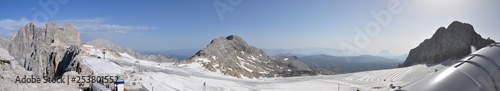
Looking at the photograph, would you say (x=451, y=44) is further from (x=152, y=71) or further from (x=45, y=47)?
(x=45, y=47)

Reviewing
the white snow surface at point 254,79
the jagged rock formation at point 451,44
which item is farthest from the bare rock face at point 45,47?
the jagged rock formation at point 451,44

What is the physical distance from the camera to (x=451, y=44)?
123m

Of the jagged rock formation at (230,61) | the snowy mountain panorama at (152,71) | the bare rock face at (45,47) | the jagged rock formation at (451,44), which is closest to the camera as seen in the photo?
the snowy mountain panorama at (152,71)

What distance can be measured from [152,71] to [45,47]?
66.7 metres

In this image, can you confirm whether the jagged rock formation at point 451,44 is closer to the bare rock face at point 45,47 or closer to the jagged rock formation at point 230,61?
the jagged rock formation at point 230,61

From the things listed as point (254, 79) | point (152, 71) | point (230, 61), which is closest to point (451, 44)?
point (254, 79)

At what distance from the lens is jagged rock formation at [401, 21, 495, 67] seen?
118000 mm

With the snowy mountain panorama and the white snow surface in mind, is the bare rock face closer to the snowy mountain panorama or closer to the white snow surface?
the snowy mountain panorama

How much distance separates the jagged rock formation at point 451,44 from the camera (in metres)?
118

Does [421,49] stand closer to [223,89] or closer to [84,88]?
[223,89]

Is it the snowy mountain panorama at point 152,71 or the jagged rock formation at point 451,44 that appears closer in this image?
the snowy mountain panorama at point 152,71

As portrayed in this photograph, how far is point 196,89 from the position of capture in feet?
189

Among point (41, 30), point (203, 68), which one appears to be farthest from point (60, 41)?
point (203, 68)

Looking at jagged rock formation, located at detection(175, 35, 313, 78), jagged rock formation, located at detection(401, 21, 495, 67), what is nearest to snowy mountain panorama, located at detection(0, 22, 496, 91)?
jagged rock formation, located at detection(175, 35, 313, 78)
